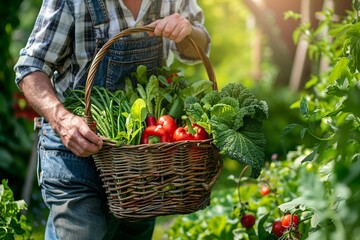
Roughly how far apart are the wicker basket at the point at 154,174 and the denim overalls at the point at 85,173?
205 mm

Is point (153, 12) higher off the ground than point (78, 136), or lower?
higher

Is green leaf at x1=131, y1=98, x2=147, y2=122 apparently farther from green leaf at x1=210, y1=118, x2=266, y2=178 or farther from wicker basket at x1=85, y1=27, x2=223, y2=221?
green leaf at x1=210, y1=118, x2=266, y2=178

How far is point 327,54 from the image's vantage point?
3852mm

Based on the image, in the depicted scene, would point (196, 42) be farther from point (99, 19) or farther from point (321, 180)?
point (321, 180)

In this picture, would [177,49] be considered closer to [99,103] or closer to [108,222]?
[99,103]

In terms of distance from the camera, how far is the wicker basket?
2.68m

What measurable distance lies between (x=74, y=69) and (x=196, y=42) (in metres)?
0.53

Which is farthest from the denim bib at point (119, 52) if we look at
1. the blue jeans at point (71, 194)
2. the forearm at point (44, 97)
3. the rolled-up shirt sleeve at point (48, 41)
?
the blue jeans at point (71, 194)

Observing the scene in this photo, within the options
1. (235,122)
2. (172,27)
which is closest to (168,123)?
(235,122)

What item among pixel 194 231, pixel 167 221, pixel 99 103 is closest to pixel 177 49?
pixel 99 103

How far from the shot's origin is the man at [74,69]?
2.95 metres

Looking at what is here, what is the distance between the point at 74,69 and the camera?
3.14 meters

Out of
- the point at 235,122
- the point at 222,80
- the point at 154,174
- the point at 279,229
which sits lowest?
the point at 222,80

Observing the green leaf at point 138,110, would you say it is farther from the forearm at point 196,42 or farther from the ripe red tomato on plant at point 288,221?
the ripe red tomato on plant at point 288,221
